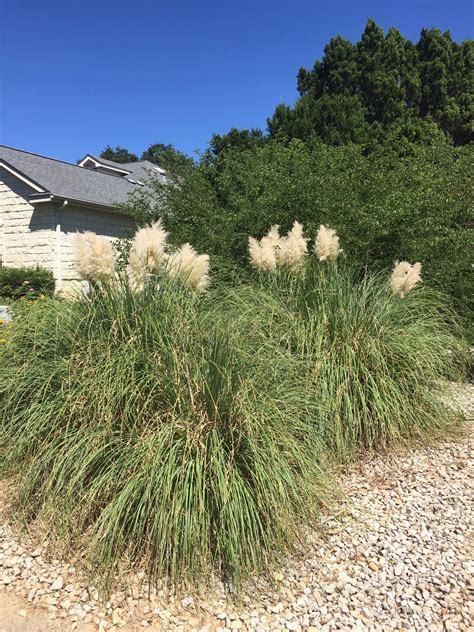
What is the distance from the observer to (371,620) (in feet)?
7.54

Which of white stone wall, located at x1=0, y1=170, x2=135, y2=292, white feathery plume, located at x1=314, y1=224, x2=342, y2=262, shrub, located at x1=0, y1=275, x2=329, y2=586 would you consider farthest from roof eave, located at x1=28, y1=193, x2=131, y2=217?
shrub, located at x1=0, y1=275, x2=329, y2=586

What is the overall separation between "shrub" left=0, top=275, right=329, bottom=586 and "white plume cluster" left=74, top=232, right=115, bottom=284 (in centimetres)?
13

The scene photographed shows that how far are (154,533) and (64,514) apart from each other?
1.95ft

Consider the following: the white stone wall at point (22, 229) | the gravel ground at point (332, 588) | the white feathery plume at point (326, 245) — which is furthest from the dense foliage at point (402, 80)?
the gravel ground at point (332, 588)

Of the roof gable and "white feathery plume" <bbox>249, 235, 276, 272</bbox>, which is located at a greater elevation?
the roof gable

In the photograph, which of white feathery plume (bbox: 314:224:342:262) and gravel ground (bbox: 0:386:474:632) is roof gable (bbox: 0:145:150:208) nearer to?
white feathery plume (bbox: 314:224:342:262)

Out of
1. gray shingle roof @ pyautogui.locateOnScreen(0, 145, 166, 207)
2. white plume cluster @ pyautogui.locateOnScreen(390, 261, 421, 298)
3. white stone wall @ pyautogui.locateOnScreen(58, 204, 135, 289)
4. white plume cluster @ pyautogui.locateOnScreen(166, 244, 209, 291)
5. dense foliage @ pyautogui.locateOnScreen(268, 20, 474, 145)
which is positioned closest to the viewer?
white plume cluster @ pyautogui.locateOnScreen(166, 244, 209, 291)

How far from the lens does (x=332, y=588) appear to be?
98.0 inches

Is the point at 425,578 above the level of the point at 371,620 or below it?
above

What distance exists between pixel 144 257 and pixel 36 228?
11.7 meters

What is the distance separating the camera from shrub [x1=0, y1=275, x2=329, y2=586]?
98.7 inches

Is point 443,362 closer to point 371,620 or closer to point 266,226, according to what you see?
point 371,620

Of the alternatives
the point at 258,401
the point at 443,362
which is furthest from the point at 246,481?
the point at 443,362

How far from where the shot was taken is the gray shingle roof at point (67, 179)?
13820mm
